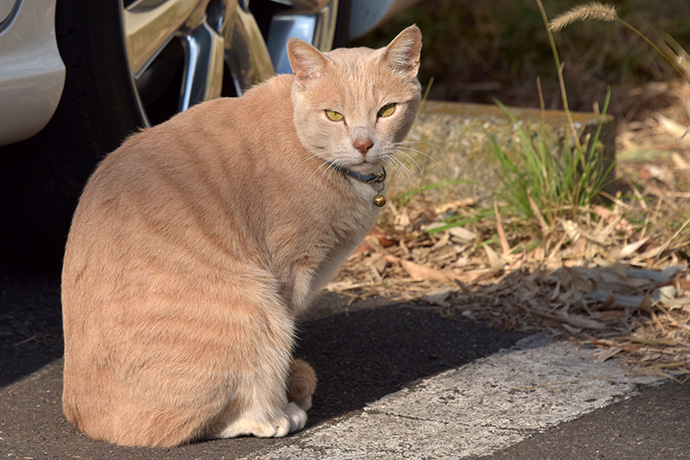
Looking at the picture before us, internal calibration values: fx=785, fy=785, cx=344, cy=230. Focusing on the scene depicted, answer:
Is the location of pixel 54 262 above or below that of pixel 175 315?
below

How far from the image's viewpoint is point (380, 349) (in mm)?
2844

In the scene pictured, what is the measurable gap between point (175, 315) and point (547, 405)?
114cm

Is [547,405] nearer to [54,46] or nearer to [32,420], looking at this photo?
[32,420]

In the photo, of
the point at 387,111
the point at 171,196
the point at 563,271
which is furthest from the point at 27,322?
the point at 563,271

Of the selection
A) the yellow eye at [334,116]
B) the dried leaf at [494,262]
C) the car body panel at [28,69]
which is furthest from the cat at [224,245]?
the dried leaf at [494,262]

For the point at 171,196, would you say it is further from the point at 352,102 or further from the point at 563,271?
the point at 563,271

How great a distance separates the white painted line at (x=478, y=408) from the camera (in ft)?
7.03

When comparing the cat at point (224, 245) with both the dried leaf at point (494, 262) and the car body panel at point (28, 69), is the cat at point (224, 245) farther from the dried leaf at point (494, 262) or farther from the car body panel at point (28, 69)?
the dried leaf at point (494, 262)

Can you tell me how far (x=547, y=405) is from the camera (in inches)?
93.7

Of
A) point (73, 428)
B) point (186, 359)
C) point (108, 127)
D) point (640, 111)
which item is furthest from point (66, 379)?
point (640, 111)

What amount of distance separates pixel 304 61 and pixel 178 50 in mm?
1068

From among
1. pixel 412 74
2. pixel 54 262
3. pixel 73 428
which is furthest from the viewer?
pixel 54 262

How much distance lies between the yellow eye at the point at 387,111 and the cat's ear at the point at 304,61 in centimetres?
22

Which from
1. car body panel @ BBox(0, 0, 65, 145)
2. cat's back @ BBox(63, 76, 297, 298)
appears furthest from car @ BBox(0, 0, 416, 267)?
cat's back @ BBox(63, 76, 297, 298)
